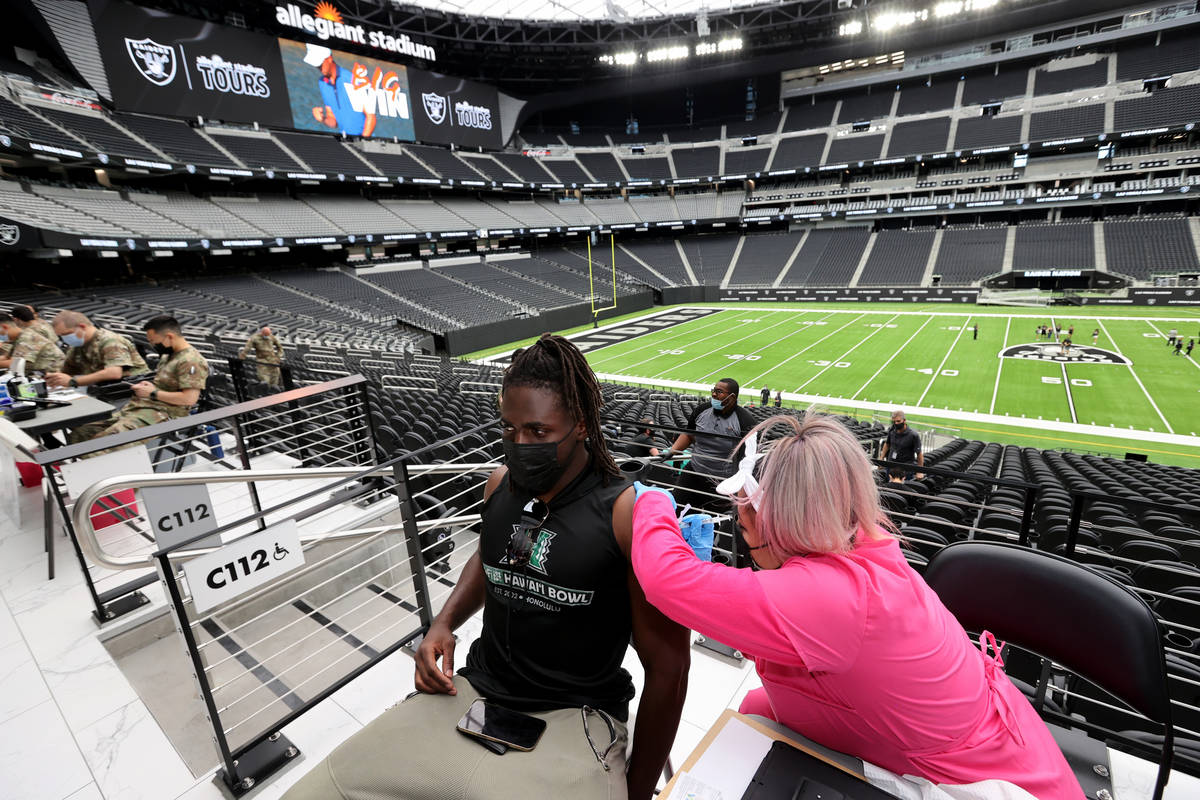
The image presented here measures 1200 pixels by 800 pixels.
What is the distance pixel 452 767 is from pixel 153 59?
142 ft

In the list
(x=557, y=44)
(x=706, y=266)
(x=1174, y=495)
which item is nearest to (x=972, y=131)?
(x=706, y=266)

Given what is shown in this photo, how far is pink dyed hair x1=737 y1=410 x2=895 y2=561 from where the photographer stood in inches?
57.1

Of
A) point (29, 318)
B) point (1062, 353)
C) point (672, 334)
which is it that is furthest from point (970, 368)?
point (29, 318)

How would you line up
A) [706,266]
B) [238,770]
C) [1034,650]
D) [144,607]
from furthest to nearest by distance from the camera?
[706,266] < [144,607] < [238,770] < [1034,650]

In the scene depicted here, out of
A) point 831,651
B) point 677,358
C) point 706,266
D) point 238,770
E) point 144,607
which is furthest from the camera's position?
point 706,266

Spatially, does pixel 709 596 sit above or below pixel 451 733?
above

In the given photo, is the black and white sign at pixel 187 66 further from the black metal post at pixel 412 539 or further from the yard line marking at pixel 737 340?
the black metal post at pixel 412 539

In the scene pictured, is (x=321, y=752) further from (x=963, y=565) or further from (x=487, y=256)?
(x=487, y=256)

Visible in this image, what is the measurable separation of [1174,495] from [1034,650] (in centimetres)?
882

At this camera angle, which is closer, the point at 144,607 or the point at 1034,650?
the point at 1034,650

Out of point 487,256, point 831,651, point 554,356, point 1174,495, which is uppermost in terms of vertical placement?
point 487,256

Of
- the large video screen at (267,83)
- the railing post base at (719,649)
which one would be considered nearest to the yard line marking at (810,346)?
the railing post base at (719,649)

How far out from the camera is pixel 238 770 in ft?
8.61

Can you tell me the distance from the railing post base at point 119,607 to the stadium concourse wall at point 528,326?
2395cm
